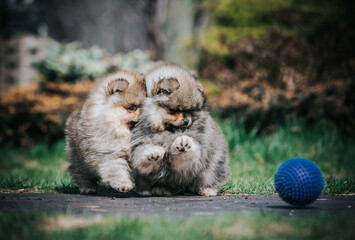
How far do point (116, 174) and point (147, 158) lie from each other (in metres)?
0.38

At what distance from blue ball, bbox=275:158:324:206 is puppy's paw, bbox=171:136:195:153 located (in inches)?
36.9

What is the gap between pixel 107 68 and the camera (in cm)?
1132

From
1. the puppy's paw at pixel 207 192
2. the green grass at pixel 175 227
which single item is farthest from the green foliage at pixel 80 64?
the green grass at pixel 175 227

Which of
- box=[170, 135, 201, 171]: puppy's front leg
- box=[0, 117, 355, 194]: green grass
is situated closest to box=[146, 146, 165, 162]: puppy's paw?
box=[170, 135, 201, 171]: puppy's front leg

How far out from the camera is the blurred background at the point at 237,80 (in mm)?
8250

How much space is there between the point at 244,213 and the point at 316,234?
0.85 m

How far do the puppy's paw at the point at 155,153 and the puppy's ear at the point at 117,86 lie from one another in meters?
0.80

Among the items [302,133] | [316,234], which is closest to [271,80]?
[302,133]

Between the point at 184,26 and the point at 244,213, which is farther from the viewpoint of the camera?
the point at 184,26

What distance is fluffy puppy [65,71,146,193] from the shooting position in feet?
14.8

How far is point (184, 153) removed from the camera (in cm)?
436

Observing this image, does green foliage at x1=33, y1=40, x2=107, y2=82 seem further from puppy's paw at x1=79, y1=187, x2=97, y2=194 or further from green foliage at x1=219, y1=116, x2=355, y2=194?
puppy's paw at x1=79, y1=187, x2=97, y2=194

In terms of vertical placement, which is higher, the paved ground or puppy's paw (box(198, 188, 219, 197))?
puppy's paw (box(198, 188, 219, 197))

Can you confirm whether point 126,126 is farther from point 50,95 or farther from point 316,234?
point 50,95
